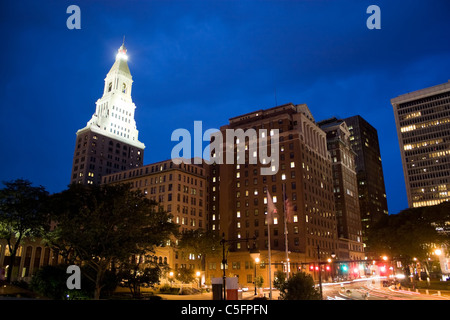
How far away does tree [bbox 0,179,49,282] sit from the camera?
194 feet

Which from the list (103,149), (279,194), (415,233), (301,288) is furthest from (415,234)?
(103,149)

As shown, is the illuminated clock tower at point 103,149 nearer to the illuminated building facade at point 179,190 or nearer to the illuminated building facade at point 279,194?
the illuminated building facade at point 179,190

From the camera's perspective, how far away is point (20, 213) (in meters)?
59.8

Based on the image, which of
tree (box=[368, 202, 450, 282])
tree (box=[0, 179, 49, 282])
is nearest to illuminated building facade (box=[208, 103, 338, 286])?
tree (box=[368, 202, 450, 282])

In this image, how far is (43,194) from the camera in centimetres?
6250

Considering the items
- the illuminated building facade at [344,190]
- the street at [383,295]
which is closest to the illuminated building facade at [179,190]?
the street at [383,295]

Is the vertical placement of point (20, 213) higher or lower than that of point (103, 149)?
lower

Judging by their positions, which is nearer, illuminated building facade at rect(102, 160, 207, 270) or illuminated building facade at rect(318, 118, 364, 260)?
illuminated building facade at rect(102, 160, 207, 270)

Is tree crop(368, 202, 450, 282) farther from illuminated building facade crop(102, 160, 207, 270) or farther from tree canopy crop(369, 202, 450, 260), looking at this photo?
illuminated building facade crop(102, 160, 207, 270)

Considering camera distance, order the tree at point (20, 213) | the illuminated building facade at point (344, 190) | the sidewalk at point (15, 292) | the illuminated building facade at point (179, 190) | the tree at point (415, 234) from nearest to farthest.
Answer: the sidewalk at point (15, 292)
the tree at point (20, 213)
the tree at point (415, 234)
the illuminated building facade at point (179, 190)
the illuminated building facade at point (344, 190)

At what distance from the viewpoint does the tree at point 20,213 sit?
5925 centimetres

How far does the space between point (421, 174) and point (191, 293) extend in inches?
6861

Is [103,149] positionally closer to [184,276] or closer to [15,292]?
[184,276]
